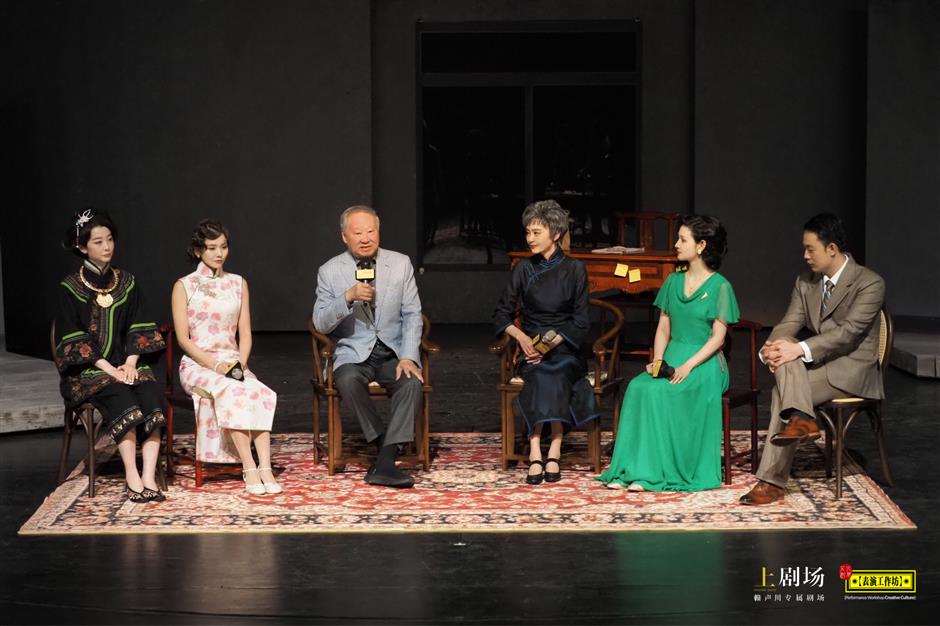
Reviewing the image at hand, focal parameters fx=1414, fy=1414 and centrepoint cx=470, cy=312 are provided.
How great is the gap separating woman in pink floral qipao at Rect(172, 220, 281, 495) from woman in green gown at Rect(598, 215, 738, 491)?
146cm

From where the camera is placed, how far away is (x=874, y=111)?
1074 cm

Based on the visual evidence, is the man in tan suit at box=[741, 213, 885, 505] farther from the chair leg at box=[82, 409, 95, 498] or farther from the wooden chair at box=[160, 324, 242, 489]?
the chair leg at box=[82, 409, 95, 498]

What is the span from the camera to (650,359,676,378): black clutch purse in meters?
5.93

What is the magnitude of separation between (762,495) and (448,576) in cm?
152

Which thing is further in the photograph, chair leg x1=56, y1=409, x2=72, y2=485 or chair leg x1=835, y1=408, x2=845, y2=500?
chair leg x1=56, y1=409, x2=72, y2=485

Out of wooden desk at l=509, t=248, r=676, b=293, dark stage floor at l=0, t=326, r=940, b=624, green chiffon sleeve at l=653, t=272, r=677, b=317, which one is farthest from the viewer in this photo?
wooden desk at l=509, t=248, r=676, b=293

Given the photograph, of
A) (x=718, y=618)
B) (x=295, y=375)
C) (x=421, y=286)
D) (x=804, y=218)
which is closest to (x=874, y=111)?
(x=804, y=218)

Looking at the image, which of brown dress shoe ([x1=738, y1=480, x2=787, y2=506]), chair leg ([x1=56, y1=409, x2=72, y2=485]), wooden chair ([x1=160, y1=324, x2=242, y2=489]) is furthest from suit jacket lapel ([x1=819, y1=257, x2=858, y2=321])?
chair leg ([x1=56, y1=409, x2=72, y2=485])

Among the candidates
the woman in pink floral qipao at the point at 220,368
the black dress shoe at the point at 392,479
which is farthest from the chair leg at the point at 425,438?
the woman in pink floral qipao at the point at 220,368

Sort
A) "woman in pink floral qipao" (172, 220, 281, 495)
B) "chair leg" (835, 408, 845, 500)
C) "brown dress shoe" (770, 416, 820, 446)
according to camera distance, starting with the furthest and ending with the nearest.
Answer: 1. "woman in pink floral qipao" (172, 220, 281, 495)
2. "chair leg" (835, 408, 845, 500)
3. "brown dress shoe" (770, 416, 820, 446)

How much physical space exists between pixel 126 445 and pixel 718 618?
2621 mm

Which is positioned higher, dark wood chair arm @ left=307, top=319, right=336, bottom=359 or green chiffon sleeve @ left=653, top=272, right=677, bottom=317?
green chiffon sleeve @ left=653, top=272, right=677, bottom=317

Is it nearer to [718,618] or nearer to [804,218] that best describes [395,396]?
[718,618]

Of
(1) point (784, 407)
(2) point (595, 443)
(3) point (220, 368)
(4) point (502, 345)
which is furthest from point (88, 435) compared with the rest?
(1) point (784, 407)
